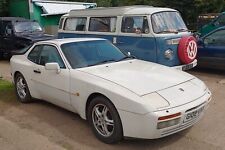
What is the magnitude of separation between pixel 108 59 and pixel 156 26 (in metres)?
2.85

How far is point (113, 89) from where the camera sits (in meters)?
4.43

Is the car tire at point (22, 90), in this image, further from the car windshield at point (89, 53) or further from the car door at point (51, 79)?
the car windshield at point (89, 53)

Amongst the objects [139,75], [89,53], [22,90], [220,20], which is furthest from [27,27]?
[139,75]

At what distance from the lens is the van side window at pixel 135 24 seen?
8273 millimetres

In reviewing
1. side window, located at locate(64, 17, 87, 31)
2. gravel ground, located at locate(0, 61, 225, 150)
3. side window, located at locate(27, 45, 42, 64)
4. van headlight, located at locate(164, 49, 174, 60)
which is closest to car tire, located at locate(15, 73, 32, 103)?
gravel ground, located at locate(0, 61, 225, 150)

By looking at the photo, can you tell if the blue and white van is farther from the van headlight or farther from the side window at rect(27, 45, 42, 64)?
the side window at rect(27, 45, 42, 64)

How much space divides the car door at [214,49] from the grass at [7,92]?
5169 millimetres

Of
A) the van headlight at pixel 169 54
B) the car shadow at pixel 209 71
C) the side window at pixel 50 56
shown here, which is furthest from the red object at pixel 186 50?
the side window at pixel 50 56

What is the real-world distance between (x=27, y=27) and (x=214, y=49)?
7890mm

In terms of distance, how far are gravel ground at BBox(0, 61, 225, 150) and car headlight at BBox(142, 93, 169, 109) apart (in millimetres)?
656

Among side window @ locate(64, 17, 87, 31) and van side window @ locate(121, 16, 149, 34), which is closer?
van side window @ locate(121, 16, 149, 34)

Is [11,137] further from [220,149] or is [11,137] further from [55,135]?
→ [220,149]

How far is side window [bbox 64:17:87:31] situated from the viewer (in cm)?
1035

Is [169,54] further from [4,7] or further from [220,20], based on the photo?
[4,7]
